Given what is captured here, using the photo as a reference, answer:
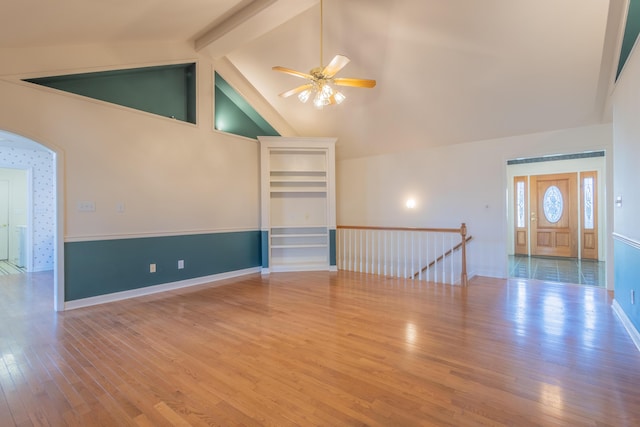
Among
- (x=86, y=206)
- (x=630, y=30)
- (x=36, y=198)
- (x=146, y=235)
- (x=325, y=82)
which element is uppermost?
(x=630, y=30)

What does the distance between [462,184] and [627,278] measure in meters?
2.78

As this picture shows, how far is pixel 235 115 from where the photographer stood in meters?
5.70

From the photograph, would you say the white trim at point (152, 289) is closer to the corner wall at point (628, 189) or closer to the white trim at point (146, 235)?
the white trim at point (146, 235)

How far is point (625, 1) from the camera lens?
110 inches

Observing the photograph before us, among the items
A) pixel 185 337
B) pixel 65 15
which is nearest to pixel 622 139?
pixel 185 337

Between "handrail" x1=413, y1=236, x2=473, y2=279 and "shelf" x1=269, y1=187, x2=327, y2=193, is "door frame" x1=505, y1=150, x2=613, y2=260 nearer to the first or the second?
"handrail" x1=413, y1=236, x2=473, y2=279

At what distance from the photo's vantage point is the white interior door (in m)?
6.83

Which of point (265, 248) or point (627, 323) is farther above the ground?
point (265, 248)

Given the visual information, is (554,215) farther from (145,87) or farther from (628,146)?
(145,87)

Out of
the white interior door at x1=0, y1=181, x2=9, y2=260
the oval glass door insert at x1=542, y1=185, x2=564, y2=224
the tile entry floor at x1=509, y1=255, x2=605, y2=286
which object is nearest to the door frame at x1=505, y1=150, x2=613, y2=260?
the oval glass door insert at x1=542, y1=185, x2=564, y2=224

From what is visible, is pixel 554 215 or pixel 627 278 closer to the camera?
pixel 627 278

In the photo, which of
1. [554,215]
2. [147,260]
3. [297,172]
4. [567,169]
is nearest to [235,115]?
[297,172]

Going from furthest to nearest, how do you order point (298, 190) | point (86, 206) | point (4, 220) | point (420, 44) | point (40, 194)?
point (4, 220) < point (40, 194) < point (298, 190) < point (420, 44) < point (86, 206)

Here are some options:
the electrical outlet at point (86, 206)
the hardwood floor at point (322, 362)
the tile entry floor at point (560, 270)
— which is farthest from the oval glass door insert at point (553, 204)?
the electrical outlet at point (86, 206)
